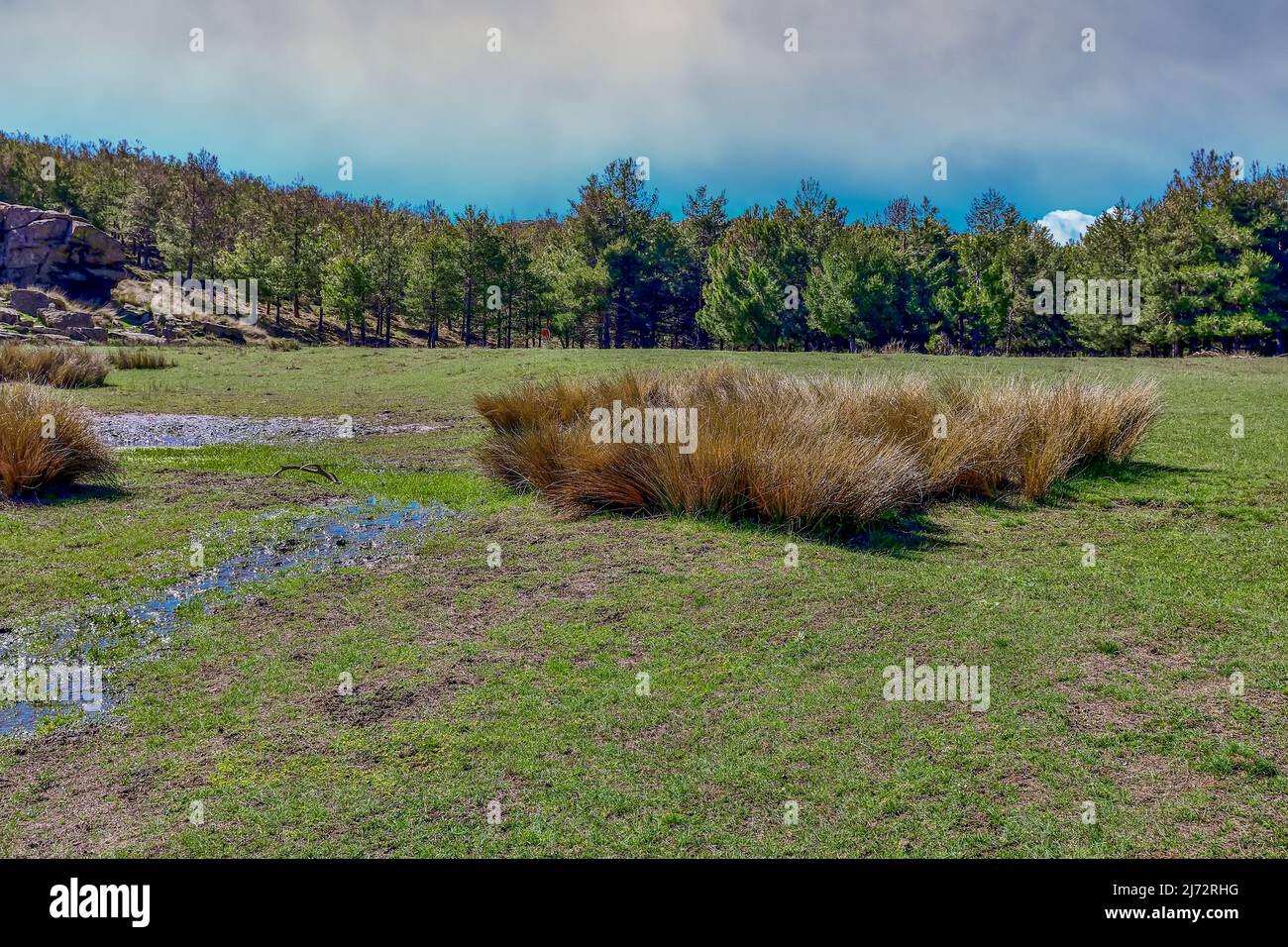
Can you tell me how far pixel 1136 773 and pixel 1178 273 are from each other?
51311 millimetres

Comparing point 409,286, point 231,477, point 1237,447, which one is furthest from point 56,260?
point 1237,447

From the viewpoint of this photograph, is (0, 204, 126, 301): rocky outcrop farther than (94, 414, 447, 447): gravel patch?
Yes

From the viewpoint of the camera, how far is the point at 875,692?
4.42m

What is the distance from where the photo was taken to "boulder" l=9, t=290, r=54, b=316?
162 feet

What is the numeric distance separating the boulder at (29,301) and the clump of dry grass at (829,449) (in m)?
Answer: 53.1

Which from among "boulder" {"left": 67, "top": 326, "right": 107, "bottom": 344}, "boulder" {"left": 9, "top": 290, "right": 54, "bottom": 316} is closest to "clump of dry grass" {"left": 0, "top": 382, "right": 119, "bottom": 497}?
"boulder" {"left": 67, "top": 326, "right": 107, "bottom": 344}

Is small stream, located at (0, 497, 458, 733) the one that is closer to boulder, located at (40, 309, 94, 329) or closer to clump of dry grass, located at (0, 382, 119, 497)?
clump of dry grass, located at (0, 382, 119, 497)

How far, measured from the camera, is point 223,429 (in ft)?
50.0

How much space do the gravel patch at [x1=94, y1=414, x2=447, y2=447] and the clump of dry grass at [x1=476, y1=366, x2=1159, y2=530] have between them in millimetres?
5083

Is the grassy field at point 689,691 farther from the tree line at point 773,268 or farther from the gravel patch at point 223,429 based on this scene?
the tree line at point 773,268

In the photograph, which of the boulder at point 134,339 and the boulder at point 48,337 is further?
the boulder at point 134,339

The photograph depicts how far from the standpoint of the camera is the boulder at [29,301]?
1948 inches

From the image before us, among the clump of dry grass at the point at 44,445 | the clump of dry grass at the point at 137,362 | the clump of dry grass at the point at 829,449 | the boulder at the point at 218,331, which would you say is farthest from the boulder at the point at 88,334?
the clump of dry grass at the point at 829,449

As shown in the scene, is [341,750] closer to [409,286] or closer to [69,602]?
[69,602]
